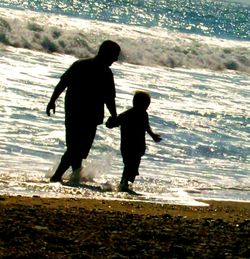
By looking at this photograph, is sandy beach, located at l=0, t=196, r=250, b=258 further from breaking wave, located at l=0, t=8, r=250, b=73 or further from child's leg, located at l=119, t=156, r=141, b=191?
breaking wave, located at l=0, t=8, r=250, b=73

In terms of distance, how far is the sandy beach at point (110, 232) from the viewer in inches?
256

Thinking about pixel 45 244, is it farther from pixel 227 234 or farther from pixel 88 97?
pixel 88 97

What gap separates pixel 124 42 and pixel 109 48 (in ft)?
83.3

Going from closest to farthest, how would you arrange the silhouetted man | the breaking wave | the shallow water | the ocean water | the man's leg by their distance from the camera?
1. the silhouetted man
2. the man's leg
3. the shallow water
4. the ocean water
5. the breaking wave

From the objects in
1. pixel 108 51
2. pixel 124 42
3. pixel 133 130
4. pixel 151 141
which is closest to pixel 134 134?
pixel 133 130

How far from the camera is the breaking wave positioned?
3038 centimetres

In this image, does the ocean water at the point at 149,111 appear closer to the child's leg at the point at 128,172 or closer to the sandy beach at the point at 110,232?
the child's leg at the point at 128,172

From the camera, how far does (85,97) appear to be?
1084cm

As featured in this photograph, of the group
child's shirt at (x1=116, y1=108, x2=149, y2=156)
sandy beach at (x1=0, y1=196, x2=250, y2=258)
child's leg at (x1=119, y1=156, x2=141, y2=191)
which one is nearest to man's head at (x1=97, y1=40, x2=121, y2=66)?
child's shirt at (x1=116, y1=108, x2=149, y2=156)

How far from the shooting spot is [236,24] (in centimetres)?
7038

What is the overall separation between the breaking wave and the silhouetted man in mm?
17376

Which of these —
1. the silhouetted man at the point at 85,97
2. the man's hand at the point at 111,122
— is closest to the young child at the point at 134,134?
the man's hand at the point at 111,122

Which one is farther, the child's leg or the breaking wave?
the breaking wave

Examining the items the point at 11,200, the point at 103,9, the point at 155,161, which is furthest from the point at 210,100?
the point at 103,9
